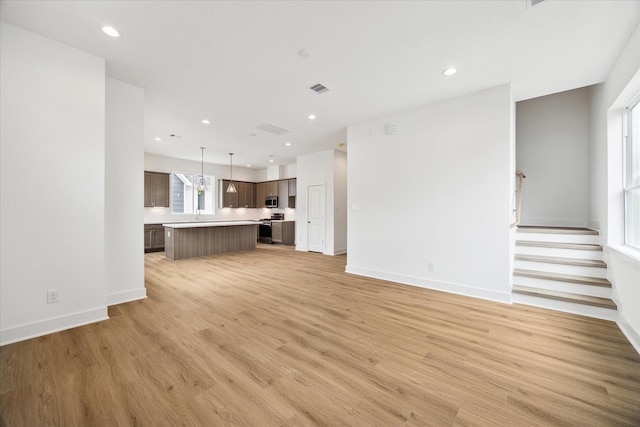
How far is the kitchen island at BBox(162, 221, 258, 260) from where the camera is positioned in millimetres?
6352

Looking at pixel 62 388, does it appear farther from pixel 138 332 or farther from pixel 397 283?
pixel 397 283

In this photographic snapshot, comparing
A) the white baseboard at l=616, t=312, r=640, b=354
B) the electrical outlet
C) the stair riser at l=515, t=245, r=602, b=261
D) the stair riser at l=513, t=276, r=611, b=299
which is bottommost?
the white baseboard at l=616, t=312, r=640, b=354

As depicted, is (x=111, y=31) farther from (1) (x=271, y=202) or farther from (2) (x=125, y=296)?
(1) (x=271, y=202)

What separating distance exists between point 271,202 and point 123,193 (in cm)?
667

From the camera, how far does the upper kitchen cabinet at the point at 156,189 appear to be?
25.4ft

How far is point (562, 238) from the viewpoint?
3891 mm

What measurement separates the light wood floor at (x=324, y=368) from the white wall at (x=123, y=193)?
0.36 m

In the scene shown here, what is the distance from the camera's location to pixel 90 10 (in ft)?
7.25

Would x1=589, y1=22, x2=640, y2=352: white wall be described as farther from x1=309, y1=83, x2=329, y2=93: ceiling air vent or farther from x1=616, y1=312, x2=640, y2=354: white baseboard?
x1=309, y1=83, x2=329, y2=93: ceiling air vent

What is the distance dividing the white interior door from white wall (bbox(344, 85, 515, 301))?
245 centimetres

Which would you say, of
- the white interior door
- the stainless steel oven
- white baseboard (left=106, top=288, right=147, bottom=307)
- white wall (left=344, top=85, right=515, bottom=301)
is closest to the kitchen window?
the stainless steel oven

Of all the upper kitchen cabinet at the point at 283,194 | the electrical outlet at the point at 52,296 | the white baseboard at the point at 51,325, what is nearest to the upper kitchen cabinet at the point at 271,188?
the upper kitchen cabinet at the point at 283,194

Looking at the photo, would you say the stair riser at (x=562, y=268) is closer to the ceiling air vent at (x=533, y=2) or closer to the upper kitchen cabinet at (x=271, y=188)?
the ceiling air vent at (x=533, y=2)

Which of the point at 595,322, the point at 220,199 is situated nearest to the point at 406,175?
the point at 595,322
